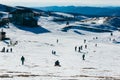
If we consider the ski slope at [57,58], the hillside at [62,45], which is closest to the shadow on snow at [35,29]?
the hillside at [62,45]

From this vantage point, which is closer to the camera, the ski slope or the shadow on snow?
the ski slope

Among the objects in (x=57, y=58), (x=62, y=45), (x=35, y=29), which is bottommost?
(x=62, y=45)

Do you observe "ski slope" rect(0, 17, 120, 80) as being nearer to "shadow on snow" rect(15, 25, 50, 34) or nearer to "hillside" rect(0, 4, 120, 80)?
"hillside" rect(0, 4, 120, 80)

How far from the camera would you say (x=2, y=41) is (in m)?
81.4

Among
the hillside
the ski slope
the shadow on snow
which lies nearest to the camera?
the ski slope

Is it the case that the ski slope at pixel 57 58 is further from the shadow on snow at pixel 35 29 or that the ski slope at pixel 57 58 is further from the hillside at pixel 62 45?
the shadow on snow at pixel 35 29

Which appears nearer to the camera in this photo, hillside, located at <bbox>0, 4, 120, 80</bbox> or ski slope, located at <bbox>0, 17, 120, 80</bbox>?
ski slope, located at <bbox>0, 17, 120, 80</bbox>

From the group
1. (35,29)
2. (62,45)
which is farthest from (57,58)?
(35,29)

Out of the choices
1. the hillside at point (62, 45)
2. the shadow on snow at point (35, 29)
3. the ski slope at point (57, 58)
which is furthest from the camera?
the shadow on snow at point (35, 29)

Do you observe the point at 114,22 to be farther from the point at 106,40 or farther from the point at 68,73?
the point at 68,73

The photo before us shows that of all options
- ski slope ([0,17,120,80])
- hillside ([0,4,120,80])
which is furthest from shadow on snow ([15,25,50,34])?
ski slope ([0,17,120,80])

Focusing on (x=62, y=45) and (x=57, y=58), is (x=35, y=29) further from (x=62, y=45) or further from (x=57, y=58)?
(x=57, y=58)

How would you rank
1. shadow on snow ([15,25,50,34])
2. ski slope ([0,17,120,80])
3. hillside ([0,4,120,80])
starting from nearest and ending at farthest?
1. ski slope ([0,17,120,80])
2. hillside ([0,4,120,80])
3. shadow on snow ([15,25,50,34])

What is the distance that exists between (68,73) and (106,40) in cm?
6767
